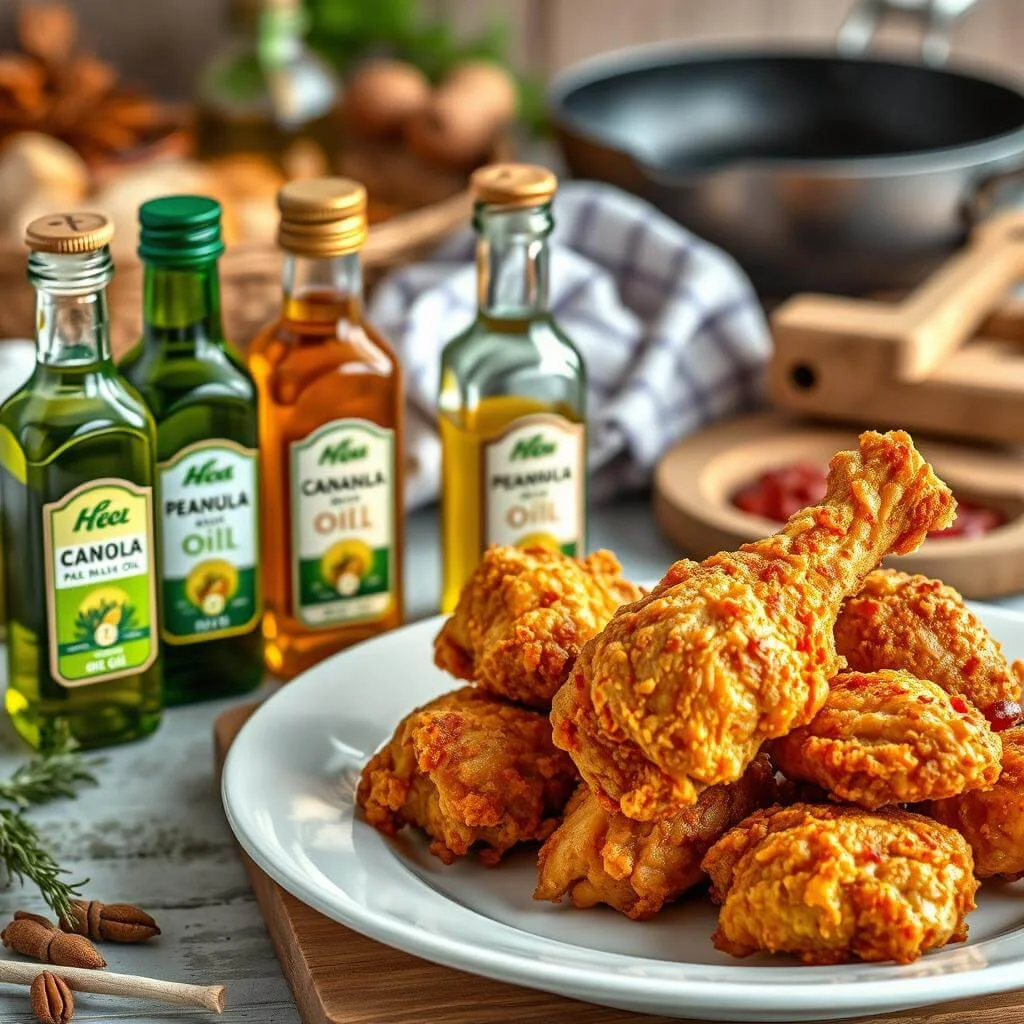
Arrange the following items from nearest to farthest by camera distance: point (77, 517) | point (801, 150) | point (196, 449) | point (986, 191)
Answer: point (77, 517)
point (196, 449)
point (986, 191)
point (801, 150)

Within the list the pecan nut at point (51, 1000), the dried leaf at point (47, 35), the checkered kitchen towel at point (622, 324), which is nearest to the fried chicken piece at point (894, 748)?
→ the pecan nut at point (51, 1000)

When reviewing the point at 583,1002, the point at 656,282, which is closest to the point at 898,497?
the point at 583,1002

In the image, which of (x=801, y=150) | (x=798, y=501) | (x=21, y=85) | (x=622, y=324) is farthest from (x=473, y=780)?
(x=801, y=150)

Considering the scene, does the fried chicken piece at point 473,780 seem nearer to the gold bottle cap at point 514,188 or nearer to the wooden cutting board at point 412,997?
the wooden cutting board at point 412,997

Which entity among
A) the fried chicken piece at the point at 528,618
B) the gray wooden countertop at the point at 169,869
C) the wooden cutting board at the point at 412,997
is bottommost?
the gray wooden countertop at the point at 169,869

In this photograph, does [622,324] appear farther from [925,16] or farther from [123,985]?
[123,985]

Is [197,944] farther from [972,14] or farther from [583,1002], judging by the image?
[972,14]
